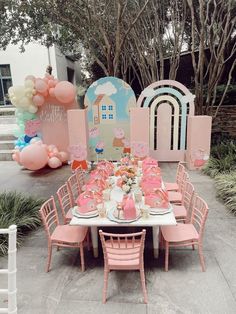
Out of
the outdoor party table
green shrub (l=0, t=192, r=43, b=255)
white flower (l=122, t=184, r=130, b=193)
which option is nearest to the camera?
the outdoor party table

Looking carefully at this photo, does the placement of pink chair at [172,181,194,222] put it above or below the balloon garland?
below

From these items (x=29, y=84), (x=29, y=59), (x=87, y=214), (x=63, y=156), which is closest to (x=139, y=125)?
(x=63, y=156)

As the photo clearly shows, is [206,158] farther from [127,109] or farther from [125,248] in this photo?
[125,248]

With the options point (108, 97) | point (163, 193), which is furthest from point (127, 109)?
point (163, 193)

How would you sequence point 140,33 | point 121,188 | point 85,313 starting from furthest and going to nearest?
point 140,33, point 121,188, point 85,313

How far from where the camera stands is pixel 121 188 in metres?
4.16

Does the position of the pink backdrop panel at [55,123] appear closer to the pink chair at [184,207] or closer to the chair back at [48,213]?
Answer: the chair back at [48,213]

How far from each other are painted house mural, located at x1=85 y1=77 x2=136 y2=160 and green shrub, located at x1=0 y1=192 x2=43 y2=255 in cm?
371

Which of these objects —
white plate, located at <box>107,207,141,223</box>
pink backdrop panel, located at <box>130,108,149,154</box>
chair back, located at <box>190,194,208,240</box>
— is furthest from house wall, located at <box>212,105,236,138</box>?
white plate, located at <box>107,207,141,223</box>

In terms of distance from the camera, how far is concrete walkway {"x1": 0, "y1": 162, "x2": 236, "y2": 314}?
2.82 metres

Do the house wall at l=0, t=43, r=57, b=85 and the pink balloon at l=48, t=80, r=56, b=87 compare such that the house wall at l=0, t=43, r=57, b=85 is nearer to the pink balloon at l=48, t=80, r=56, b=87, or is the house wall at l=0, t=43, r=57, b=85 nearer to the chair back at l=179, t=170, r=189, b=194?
the pink balloon at l=48, t=80, r=56, b=87

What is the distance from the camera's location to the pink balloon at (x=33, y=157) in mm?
7480

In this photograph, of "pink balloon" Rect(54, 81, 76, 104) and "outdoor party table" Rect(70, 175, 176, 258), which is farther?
"pink balloon" Rect(54, 81, 76, 104)

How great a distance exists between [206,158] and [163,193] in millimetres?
4628
